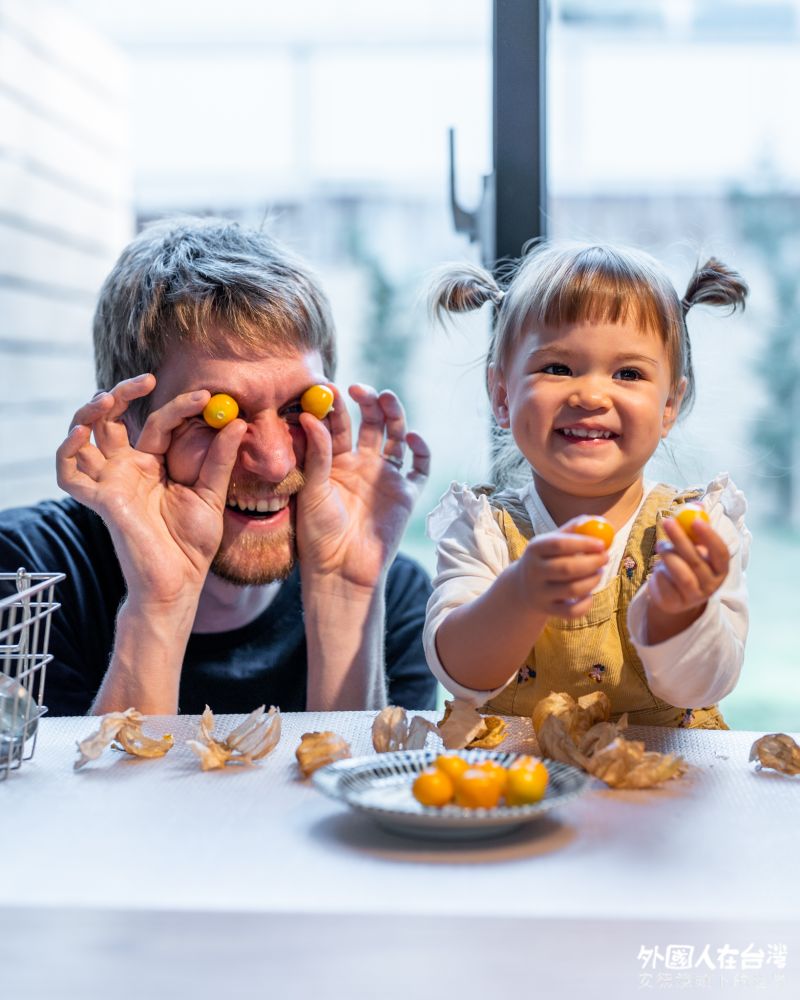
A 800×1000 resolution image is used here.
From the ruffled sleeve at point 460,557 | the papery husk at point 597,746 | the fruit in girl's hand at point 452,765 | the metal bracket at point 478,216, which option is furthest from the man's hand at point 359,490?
the fruit in girl's hand at point 452,765

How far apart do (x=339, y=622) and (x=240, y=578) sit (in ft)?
0.46

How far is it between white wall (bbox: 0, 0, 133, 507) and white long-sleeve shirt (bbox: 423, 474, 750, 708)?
1978mm

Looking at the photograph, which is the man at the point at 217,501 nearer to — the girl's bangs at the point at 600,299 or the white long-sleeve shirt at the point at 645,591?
the white long-sleeve shirt at the point at 645,591

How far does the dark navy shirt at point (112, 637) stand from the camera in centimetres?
150

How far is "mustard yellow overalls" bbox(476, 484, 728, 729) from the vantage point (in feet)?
3.65

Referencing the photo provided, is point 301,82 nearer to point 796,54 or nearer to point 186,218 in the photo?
point 796,54

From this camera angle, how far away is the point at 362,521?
1438 millimetres

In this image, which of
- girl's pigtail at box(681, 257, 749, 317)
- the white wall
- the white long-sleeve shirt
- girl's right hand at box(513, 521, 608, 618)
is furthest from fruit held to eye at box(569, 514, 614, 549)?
the white wall

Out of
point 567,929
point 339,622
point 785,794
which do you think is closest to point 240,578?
point 339,622

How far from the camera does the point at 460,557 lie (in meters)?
1.15

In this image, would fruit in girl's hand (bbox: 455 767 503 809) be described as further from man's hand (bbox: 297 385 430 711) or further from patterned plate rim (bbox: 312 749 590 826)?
man's hand (bbox: 297 385 430 711)

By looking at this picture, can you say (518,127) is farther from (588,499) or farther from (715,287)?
(588,499)

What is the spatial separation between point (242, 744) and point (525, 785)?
29 cm

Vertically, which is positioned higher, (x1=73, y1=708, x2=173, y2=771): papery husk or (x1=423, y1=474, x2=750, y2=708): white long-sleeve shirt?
(x1=423, y1=474, x2=750, y2=708): white long-sleeve shirt
